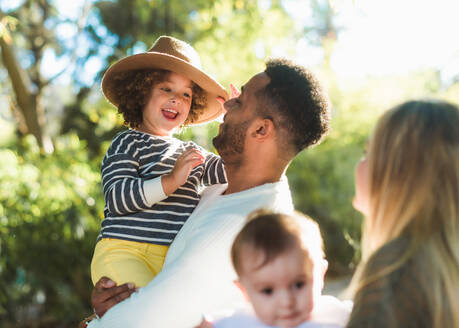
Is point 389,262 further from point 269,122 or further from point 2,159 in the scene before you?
point 2,159

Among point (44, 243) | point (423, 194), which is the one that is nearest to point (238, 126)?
point (423, 194)

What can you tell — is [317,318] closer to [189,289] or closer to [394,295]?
[394,295]

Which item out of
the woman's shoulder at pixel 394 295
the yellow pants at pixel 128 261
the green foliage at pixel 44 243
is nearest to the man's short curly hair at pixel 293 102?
the yellow pants at pixel 128 261

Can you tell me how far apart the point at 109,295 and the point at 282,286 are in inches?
37.7

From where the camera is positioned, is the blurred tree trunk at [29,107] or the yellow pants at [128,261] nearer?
the yellow pants at [128,261]

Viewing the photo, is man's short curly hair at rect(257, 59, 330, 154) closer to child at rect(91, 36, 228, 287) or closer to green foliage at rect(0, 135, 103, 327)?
child at rect(91, 36, 228, 287)

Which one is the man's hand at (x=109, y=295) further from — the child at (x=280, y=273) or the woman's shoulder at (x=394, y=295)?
the woman's shoulder at (x=394, y=295)

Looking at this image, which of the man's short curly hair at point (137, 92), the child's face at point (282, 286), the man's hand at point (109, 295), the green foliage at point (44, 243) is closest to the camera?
the child's face at point (282, 286)

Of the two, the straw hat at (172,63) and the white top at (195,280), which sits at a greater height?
the straw hat at (172,63)

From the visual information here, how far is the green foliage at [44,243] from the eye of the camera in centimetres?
587

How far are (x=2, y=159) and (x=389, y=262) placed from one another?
5.76 m

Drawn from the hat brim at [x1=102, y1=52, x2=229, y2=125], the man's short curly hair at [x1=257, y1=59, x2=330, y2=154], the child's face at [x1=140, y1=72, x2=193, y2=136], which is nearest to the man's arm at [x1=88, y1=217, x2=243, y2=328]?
the man's short curly hair at [x1=257, y1=59, x2=330, y2=154]

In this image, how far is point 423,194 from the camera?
1.53 m

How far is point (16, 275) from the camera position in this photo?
591 cm
